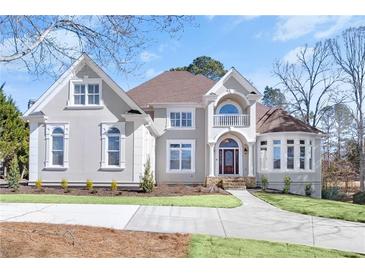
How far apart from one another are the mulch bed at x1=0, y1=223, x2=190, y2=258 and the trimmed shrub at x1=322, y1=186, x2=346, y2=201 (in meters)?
11.2

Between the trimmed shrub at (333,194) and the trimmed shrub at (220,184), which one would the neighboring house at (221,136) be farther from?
the trimmed shrub at (333,194)

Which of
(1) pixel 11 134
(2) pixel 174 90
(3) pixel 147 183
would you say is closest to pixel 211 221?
(3) pixel 147 183

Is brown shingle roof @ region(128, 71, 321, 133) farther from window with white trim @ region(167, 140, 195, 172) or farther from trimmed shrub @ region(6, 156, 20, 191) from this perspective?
trimmed shrub @ region(6, 156, 20, 191)

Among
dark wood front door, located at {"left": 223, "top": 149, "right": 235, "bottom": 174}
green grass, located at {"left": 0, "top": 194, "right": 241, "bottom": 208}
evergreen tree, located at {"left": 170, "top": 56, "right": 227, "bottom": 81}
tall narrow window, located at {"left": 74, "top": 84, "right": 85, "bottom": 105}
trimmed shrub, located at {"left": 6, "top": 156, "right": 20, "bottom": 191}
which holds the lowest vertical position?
green grass, located at {"left": 0, "top": 194, "right": 241, "bottom": 208}

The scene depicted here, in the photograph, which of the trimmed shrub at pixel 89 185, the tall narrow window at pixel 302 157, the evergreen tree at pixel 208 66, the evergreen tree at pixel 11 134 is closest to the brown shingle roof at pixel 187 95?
the tall narrow window at pixel 302 157

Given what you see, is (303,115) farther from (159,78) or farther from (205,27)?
(205,27)

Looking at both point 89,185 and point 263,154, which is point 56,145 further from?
point 263,154

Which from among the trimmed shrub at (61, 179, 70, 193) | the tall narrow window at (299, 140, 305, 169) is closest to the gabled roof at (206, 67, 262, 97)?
the tall narrow window at (299, 140, 305, 169)

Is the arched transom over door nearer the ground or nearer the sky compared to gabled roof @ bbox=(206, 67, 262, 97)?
nearer the ground

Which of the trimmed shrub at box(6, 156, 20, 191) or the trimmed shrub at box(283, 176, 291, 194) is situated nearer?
the trimmed shrub at box(6, 156, 20, 191)

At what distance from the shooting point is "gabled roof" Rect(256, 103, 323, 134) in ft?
43.9

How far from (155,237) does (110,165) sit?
19.0 ft

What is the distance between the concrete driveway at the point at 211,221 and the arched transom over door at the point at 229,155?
5.84 metres
